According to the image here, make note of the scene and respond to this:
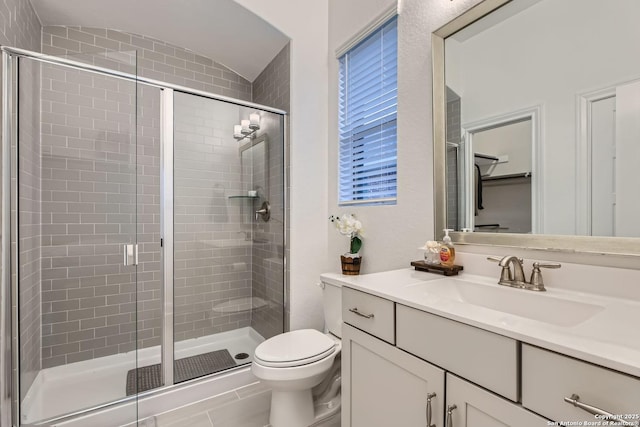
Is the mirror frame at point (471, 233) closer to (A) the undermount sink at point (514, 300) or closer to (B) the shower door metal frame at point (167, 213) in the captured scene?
(A) the undermount sink at point (514, 300)

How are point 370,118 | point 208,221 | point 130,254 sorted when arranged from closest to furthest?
point 130,254 < point 370,118 < point 208,221

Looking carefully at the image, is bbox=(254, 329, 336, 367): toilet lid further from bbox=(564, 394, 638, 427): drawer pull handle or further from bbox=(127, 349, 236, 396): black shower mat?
bbox=(564, 394, 638, 427): drawer pull handle

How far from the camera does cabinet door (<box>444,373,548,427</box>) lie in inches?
26.7

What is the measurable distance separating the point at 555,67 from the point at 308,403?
1873mm

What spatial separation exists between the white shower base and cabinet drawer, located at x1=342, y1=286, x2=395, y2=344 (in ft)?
4.82

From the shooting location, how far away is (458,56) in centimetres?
143

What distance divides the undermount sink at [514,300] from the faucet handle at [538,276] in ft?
0.12

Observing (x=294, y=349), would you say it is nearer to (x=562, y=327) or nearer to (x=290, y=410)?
(x=290, y=410)

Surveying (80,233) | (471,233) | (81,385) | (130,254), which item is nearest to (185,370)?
(81,385)

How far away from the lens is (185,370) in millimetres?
2029

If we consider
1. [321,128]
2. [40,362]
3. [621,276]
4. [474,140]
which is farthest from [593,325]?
[40,362]

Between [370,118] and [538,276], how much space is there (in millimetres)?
1350

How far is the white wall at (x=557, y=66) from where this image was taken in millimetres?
959

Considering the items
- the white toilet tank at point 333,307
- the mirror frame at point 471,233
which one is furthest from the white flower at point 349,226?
the mirror frame at point 471,233
